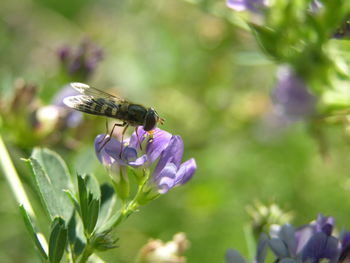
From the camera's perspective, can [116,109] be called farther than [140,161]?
Yes

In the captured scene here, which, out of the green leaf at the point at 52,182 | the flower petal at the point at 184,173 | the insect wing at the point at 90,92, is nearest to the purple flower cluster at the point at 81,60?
the insect wing at the point at 90,92

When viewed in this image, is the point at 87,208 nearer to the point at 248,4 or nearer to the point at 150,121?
the point at 150,121

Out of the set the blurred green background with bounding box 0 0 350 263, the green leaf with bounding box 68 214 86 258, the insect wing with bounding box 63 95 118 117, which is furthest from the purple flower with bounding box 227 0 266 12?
the blurred green background with bounding box 0 0 350 263

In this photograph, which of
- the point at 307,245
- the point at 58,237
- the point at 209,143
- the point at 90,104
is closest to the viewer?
the point at 58,237

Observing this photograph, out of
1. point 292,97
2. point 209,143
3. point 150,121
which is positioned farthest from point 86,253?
point 209,143

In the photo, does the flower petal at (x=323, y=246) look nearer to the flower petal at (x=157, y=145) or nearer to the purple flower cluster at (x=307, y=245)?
the purple flower cluster at (x=307, y=245)

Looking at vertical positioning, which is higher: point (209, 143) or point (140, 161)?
point (140, 161)

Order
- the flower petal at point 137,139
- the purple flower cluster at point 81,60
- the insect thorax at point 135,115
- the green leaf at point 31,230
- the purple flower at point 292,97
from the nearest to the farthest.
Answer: the green leaf at point 31,230
the flower petal at point 137,139
the insect thorax at point 135,115
the purple flower at point 292,97
the purple flower cluster at point 81,60

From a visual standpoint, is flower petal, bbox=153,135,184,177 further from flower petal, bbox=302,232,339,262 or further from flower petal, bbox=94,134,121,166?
flower petal, bbox=302,232,339,262

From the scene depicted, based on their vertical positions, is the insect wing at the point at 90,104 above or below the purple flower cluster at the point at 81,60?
above
